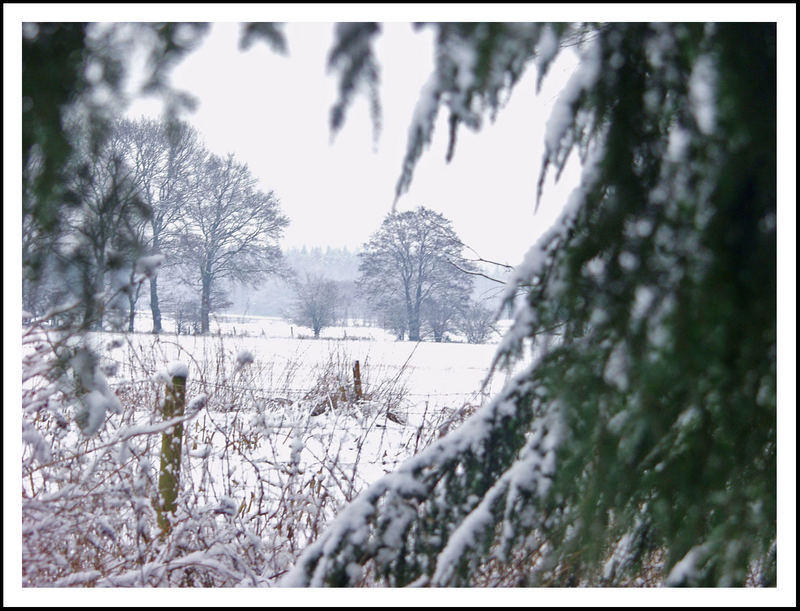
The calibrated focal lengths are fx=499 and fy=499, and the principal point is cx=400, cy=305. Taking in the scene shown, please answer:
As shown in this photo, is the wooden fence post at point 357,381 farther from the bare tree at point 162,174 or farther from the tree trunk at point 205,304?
the bare tree at point 162,174

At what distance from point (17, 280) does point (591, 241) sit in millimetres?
1135

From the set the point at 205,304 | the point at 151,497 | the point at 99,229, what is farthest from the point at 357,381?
the point at 99,229

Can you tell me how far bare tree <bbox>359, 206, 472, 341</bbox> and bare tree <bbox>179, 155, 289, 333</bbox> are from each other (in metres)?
1.30

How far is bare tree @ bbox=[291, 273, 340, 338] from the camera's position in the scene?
6.29m

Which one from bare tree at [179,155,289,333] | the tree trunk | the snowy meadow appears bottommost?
the snowy meadow

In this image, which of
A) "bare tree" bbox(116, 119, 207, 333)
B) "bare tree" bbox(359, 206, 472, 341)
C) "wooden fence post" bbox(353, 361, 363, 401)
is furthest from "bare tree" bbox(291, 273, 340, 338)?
"bare tree" bbox(116, 119, 207, 333)

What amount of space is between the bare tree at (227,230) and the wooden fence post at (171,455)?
2.61 meters

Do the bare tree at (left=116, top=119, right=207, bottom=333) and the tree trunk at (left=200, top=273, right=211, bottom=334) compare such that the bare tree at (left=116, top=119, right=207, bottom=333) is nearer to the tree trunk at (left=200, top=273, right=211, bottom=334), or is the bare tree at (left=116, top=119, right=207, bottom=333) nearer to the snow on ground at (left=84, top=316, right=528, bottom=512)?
the tree trunk at (left=200, top=273, right=211, bottom=334)

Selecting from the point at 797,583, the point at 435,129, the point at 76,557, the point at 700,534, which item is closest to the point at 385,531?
the point at 700,534

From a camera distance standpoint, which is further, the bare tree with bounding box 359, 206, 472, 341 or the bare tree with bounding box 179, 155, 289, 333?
the bare tree with bounding box 359, 206, 472, 341

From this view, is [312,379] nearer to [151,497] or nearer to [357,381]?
[357,381]

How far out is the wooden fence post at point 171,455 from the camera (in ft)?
6.60

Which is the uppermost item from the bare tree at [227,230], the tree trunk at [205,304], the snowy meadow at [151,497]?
the bare tree at [227,230]

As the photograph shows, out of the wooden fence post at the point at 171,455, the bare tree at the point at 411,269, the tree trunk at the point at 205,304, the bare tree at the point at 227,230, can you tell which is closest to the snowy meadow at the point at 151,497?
the wooden fence post at the point at 171,455
